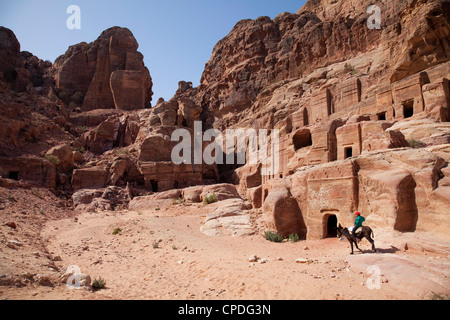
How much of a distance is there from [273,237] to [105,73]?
164ft

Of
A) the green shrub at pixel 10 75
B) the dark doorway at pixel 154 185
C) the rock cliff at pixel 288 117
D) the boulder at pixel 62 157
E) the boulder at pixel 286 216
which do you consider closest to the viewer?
the rock cliff at pixel 288 117

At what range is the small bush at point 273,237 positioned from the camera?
12.6 meters

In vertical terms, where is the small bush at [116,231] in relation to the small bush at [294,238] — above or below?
below

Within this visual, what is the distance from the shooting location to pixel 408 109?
19766mm

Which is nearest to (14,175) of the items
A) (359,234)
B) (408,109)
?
(359,234)

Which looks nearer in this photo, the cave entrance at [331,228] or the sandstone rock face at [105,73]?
the cave entrance at [331,228]

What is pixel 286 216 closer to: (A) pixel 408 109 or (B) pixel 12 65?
(A) pixel 408 109

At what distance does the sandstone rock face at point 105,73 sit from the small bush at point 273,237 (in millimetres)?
42330

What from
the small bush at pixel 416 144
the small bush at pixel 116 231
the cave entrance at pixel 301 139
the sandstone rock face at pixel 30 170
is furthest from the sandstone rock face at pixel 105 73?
the small bush at pixel 416 144

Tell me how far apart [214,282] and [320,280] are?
9.58ft

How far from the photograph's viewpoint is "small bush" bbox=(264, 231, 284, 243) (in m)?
12.6

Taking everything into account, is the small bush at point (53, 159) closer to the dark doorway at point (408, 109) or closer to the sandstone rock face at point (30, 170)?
the sandstone rock face at point (30, 170)

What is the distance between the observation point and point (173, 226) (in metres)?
16.3
